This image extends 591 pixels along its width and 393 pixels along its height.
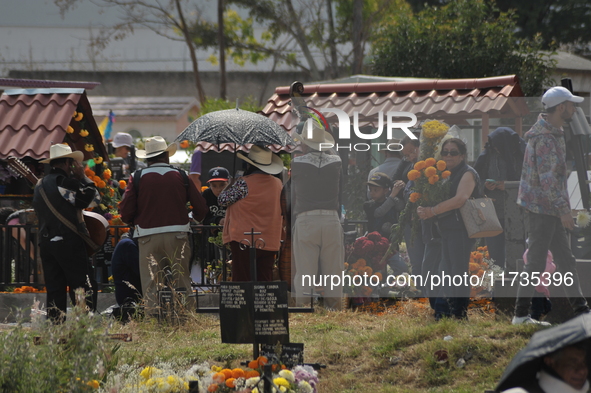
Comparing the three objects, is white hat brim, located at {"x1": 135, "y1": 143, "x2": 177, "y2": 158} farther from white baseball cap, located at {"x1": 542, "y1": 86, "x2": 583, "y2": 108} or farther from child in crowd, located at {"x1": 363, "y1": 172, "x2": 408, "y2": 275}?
white baseball cap, located at {"x1": 542, "y1": 86, "x2": 583, "y2": 108}

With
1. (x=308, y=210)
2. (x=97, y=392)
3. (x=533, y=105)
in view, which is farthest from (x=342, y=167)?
(x=97, y=392)

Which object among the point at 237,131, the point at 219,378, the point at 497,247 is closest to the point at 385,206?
the point at 497,247

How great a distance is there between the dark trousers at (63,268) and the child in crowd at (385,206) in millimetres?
3023

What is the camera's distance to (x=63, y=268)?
314 inches

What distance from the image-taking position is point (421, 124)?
7973 millimetres

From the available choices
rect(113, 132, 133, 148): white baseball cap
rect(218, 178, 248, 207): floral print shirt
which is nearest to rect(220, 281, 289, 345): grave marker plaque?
rect(218, 178, 248, 207): floral print shirt

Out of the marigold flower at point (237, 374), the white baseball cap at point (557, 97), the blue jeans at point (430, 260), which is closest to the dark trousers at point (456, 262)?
the blue jeans at point (430, 260)

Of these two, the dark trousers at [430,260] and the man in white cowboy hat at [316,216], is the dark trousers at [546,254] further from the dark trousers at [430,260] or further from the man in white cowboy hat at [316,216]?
the man in white cowboy hat at [316,216]

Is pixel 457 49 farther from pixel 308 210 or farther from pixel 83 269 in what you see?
pixel 83 269

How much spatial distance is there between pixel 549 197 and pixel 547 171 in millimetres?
242

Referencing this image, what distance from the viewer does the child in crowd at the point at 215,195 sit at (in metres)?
9.96

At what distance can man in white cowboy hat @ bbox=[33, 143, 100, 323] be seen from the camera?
7.89 metres

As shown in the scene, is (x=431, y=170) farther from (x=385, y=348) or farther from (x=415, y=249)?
(x=385, y=348)

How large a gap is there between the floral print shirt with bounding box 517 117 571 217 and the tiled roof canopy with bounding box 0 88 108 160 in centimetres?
652
